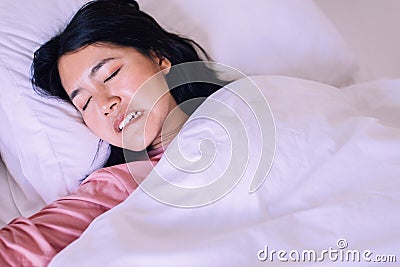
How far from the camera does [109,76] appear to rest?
103cm

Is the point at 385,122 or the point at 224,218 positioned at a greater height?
the point at 385,122

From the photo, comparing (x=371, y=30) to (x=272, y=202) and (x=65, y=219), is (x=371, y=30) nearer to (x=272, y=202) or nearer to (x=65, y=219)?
(x=272, y=202)

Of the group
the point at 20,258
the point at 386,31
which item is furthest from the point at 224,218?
the point at 386,31

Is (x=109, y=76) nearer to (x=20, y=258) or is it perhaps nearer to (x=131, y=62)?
(x=131, y=62)

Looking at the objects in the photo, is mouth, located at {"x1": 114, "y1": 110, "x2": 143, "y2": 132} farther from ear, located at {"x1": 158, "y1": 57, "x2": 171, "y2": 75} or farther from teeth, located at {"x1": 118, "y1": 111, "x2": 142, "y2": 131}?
ear, located at {"x1": 158, "y1": 57, "x2": 171, "y2": 75}

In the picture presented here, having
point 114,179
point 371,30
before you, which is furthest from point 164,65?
point 371,30

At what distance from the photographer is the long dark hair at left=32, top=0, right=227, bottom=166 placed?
1077 mm

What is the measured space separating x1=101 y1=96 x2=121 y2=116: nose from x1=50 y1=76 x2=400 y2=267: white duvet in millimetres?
149

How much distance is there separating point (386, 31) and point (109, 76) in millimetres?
898

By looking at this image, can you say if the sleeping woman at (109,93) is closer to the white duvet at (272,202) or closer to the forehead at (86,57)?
the forehead at (86,57)

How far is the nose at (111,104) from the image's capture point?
1.02m

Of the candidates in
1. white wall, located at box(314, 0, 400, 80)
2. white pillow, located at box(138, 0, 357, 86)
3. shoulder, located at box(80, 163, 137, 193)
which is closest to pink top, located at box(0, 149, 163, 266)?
shoulder, located at box(80, 163, 137, 193)

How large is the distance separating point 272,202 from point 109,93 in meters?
0.37

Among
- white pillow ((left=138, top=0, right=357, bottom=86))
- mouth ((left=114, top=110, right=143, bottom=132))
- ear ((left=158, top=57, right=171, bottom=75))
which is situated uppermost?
white pillow ((left=138, top=0, right=357, bottom=86))
